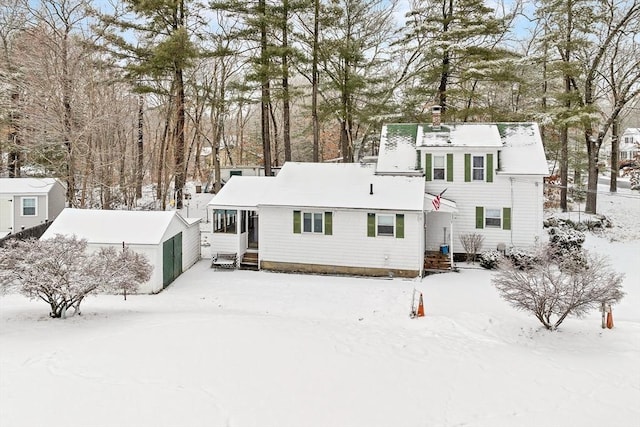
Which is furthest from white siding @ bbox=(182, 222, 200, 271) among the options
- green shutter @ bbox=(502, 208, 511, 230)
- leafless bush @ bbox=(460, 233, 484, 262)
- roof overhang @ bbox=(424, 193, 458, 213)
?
green shutter @ bbox=(502, 208, 511, 230)

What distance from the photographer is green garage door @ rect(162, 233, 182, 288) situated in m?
15.6

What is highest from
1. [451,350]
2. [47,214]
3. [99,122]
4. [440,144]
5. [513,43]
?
[513,43]

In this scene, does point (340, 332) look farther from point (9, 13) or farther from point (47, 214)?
point (9, 13)

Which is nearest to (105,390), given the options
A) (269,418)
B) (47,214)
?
(269,418)

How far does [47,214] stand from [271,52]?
48.9 feet

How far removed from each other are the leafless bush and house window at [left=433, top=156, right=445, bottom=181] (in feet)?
→ 9.20

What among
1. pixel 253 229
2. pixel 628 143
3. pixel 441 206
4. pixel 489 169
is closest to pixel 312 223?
pixel 253 229

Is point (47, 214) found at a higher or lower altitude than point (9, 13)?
lower

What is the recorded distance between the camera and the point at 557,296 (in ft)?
33.5

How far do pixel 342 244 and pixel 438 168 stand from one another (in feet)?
18.8

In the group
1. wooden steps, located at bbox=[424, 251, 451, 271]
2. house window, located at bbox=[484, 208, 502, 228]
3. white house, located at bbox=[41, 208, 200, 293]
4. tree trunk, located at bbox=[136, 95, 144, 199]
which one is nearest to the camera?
white house, located at bbox=[41, 208, 200, 293]

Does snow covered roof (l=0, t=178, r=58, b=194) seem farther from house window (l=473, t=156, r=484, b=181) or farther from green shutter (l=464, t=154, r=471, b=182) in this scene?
house window (l=473, t=156, r=484, b=181)

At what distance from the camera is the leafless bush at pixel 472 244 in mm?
18953

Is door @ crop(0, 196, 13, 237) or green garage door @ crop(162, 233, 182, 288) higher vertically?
door @ crop(0, 196, 13, 237)
